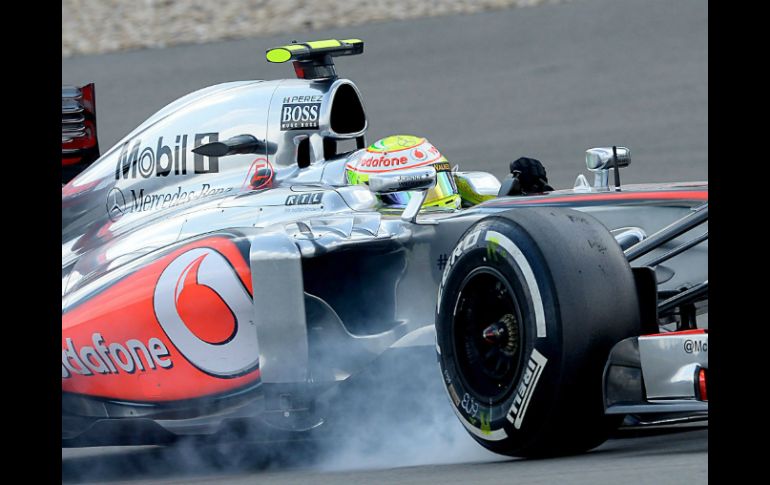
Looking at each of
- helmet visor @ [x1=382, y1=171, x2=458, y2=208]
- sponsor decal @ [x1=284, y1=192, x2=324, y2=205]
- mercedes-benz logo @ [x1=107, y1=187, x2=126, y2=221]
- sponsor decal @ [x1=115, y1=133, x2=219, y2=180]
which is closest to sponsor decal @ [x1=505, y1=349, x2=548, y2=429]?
helmet visor @ [x1=382, y1=171, x2=458, y2=208]

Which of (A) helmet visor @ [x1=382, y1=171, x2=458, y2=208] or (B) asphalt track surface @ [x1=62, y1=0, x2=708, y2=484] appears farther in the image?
(B) asphalt track surface @ [x1=62, y1=0, x2=708, y2=484]

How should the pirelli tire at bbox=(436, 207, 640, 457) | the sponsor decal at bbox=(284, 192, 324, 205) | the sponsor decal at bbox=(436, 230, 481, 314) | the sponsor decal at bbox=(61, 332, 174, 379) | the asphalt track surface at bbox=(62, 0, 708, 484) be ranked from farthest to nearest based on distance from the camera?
the asphalt track surface at bbox=(62, 0, 708, 484) < the sponsor decal at bbox=(284, 192, 324, 205) < the sponsor decal at bbox=(61, 332, 174, 379) < the sponsor decal at bbox=(436, 230, 481, 314) < the pirelli tire at bbox=(436, 207, 640, 457)

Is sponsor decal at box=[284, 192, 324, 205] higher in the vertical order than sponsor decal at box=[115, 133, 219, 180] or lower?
lower

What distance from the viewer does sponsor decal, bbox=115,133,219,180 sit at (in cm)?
609

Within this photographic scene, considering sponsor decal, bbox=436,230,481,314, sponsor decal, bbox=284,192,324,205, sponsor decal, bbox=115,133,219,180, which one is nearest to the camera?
sponsor decal, bbox=436,230,481,314

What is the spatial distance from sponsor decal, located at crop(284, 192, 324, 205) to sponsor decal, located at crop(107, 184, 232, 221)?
0.55 metres

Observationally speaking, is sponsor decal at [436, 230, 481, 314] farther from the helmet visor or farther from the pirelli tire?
the helmet visor

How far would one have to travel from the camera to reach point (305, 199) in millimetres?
5461

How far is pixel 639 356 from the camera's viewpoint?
3.69m

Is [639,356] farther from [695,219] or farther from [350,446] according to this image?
[350,446]

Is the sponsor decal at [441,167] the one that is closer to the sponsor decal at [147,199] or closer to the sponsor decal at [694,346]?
the sponsor decal at [147,199]

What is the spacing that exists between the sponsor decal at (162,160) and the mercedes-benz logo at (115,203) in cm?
8

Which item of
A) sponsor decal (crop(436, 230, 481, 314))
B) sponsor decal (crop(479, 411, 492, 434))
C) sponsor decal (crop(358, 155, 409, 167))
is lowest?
sponsor decal (crop(479, 411, 492, 434))
